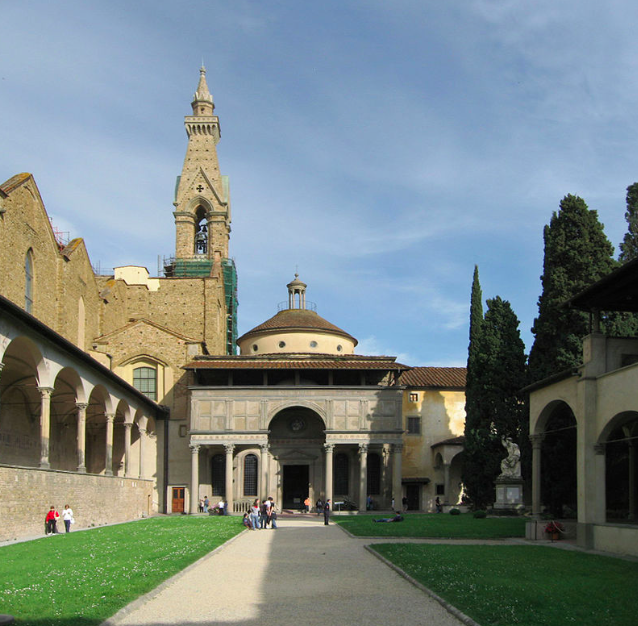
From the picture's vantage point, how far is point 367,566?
51.2 ft

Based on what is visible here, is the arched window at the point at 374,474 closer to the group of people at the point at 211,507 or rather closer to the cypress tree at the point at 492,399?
the group of people at the point at 211,507

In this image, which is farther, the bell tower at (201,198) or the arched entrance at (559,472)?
the bell tower at (201,198)

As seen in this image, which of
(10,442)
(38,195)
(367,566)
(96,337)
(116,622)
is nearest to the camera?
(116,622)

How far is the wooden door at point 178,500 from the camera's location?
4594 cm

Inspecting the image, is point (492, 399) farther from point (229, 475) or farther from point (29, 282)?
point (29, 282)

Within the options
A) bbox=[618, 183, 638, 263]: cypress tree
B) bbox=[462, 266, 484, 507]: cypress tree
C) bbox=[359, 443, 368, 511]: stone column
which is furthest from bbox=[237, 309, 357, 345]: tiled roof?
bbox=[618, 183, 638, 263]: cypress tree

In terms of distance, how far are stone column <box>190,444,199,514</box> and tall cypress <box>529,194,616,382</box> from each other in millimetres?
21535

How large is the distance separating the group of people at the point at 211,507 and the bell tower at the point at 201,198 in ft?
72.1

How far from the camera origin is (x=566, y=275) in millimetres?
28391

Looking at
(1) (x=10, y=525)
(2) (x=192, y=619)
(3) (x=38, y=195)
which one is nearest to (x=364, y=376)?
(3) (x=38, y=195)

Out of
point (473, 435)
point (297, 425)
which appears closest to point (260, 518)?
point (473, 435)

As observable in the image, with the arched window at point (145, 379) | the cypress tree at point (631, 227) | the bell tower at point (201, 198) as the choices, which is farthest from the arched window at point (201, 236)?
the cypress tree at point (631, 227)

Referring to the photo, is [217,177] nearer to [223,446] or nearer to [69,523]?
[223,446]

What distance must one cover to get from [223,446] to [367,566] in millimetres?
30358
